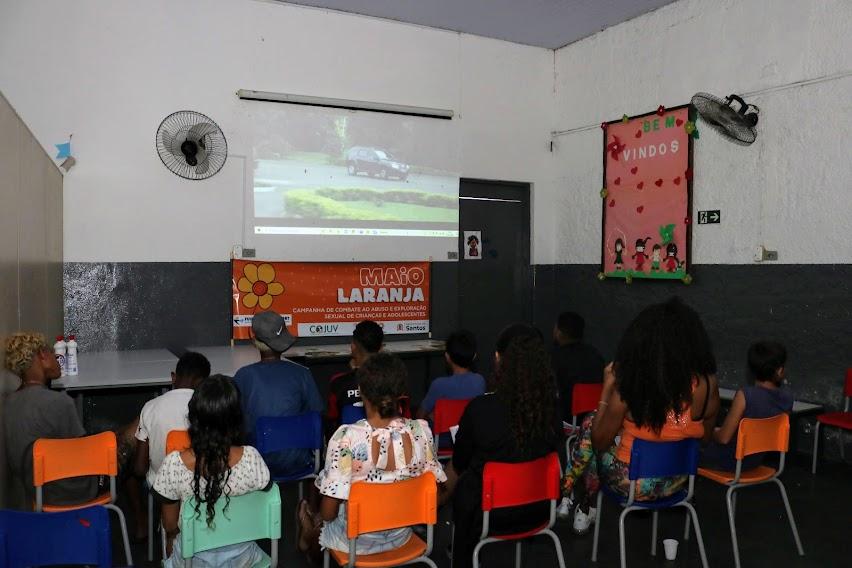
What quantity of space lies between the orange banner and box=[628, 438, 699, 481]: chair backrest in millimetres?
3636

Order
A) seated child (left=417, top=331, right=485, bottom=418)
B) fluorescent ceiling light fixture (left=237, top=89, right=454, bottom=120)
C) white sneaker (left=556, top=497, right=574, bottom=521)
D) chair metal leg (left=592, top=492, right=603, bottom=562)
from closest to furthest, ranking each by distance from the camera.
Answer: chair metal leg (left=592, top=492, right=603, bottom=562) → seated child (left=417, top=331, right=485, bottom=418) → white sneaker (left=556, top=497, right=574, bottom=521) → fluorescent ceiling light fixture (left=237, top=89, right=454, bottom=120)

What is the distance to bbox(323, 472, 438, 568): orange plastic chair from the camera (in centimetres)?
208

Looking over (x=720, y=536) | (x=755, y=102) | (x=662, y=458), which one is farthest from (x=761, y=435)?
(x=755, y=102)

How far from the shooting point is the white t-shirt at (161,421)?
285cm

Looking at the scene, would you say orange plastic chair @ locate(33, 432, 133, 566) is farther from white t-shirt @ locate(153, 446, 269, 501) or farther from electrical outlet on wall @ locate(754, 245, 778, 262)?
electrical outlet on wall @ locate(754, 245, 778, 262)

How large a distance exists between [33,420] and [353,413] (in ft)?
4.32

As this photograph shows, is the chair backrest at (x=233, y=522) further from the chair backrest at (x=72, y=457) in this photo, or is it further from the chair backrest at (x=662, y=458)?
the chair backrest at (x=662, y=458)

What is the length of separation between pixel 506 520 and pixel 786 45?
4234mm

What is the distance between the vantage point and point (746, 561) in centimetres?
314

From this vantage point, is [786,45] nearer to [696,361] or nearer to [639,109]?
[639,109]

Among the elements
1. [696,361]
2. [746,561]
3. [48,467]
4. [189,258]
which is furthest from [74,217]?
[746,561]

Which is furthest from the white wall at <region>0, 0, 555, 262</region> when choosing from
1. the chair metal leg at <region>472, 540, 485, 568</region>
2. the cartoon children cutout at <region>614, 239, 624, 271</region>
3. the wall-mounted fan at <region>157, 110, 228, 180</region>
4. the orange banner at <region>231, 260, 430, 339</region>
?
the chair metal leg at <region>472, 540, 485, 568</region>

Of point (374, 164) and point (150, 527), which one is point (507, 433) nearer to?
point (150, 527)

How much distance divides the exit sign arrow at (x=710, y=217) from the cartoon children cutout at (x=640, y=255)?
0.52m
